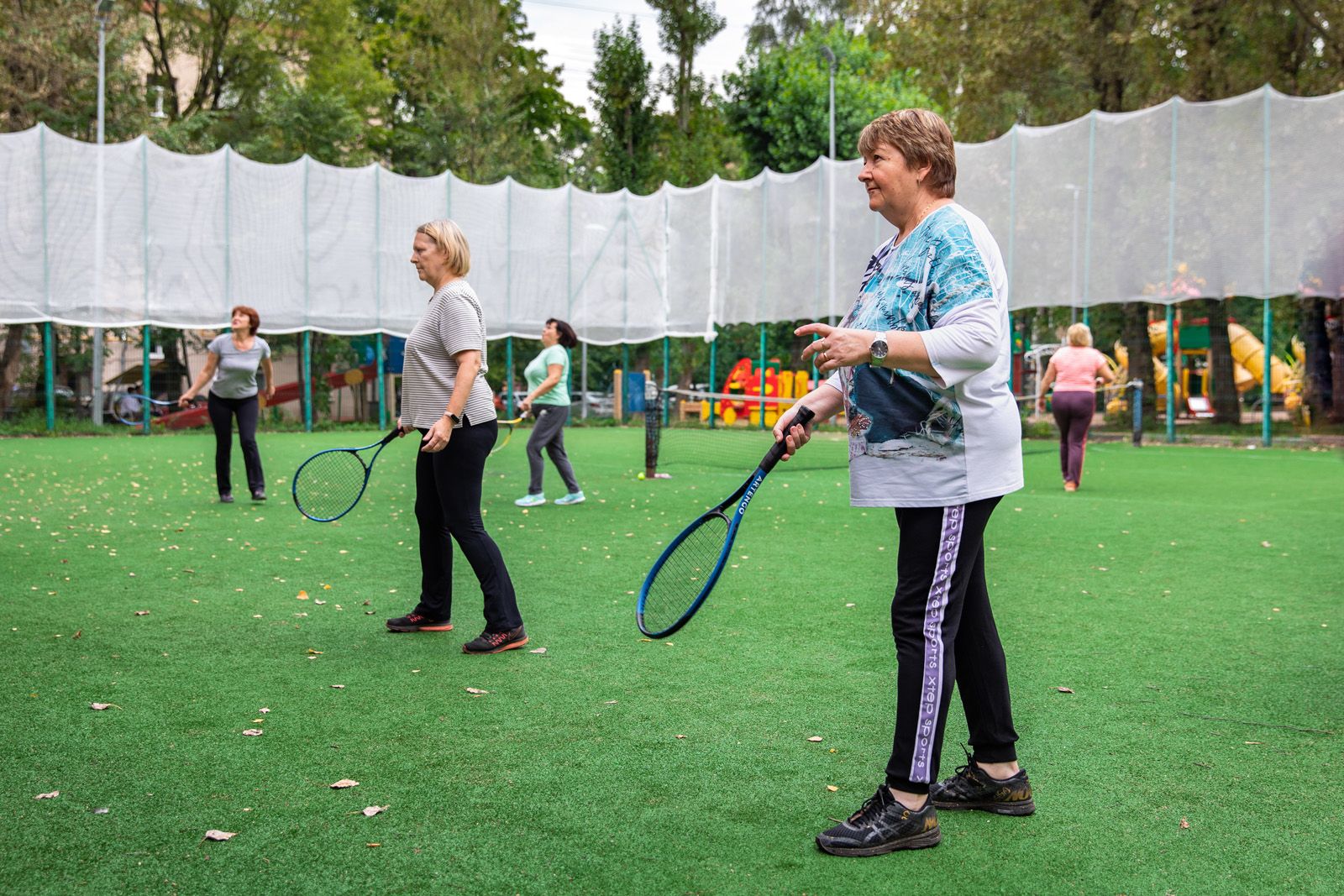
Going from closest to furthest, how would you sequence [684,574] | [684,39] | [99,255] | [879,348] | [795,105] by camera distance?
[879,348], [684,574], [99,255], [795,105], [684,39]

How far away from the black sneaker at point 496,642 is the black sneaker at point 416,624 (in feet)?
1.54

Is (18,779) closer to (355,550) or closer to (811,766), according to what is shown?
(811,766)

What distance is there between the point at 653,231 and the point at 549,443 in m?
19.1

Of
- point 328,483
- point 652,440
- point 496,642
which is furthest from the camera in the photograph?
point 652,440

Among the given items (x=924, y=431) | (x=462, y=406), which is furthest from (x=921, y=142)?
(x=462, y=406)

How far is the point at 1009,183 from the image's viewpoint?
82.8 feet

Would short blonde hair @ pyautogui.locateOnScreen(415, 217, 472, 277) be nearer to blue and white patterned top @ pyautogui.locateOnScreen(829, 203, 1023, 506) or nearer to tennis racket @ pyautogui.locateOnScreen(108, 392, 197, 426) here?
blue and white patterned top @ pyautogui.locateOnScreen(829, 203, 1023, 506)

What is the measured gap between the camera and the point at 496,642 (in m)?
5.98

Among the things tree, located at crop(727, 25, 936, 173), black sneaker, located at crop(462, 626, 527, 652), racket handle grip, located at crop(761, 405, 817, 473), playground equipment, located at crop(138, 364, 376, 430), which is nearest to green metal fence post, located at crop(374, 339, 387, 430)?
playground equipment, located at crop(138, 364, 376, 430)

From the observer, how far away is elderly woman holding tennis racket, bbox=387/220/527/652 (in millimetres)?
5957

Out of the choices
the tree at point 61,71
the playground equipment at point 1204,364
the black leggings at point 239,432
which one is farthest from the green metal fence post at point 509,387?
the black leggings at point 239,432

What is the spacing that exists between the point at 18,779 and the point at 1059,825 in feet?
10.5

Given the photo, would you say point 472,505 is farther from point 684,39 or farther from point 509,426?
point 684,39

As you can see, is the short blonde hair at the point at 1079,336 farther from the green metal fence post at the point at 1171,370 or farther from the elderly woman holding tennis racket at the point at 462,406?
the green metal fence post at the point at 1171,370
